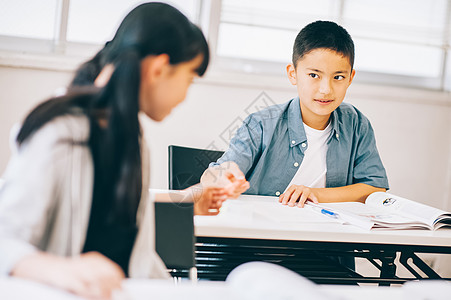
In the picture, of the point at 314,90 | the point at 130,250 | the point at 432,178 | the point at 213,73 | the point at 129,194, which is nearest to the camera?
the point at 129,194

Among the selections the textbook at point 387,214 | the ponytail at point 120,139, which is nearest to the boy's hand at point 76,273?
the ponytail at point 120,139

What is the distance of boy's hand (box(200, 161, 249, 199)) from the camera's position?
136 centimetres

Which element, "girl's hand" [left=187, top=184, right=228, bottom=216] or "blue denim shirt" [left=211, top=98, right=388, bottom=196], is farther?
"blue denim shirt" [left=211, top=98, right=388, bottom=196]

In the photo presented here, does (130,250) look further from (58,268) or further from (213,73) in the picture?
(213,73)

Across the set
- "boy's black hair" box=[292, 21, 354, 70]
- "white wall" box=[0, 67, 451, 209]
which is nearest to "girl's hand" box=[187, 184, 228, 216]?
"boy's black hair" box=[292, 21, 354, 70]

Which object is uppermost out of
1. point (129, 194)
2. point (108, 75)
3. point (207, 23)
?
point (207, 23)

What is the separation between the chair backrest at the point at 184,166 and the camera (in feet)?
6.10

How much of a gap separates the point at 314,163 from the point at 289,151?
0.12 meters

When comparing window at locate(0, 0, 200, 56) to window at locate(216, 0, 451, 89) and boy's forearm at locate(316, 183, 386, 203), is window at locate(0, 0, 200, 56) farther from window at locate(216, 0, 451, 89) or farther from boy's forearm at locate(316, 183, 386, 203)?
boy's forearm at locate(316, 183, 386, 203)

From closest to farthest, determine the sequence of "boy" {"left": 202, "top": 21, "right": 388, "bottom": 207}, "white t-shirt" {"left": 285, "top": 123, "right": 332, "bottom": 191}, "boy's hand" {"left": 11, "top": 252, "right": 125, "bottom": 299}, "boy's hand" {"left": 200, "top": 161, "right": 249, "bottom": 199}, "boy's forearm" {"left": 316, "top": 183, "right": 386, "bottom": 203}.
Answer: "boy's hand" {"left": 11, "top": 252, "right": 125, "bottom": 299} → "boy's hand" {"left": 200, "top": 161, "right": 249, "bottom": 199} → "boy's forearm" {"left": 316, "top": 183, "right": 386, "bottom": 203} → "boy" {"left": 202, "top": 21, "right": 388, "bottom": 207} → "white t-shirt" {"left": 285, "top": 123, "right": 332, "bottom": 191}

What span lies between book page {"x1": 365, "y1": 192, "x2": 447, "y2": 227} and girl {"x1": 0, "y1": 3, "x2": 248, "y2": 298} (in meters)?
0.91

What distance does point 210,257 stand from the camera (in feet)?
4.84

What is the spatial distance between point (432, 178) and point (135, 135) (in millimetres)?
2675

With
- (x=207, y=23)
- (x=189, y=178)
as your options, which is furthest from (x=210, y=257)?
(x=207, y=23)
